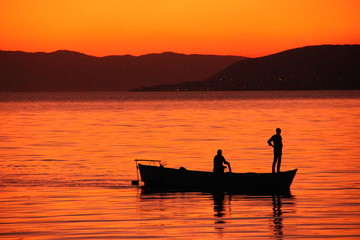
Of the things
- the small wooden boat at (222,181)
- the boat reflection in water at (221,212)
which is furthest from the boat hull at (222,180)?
the boat reflection in water at (221,212)

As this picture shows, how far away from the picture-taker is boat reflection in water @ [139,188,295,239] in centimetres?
2330

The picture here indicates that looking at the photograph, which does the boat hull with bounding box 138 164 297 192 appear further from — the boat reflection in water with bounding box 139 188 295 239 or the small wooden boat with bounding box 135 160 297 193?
the boat reflection in water with bounding box 139 188 295 239

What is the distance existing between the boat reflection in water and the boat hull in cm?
58

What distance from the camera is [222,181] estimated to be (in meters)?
33.1

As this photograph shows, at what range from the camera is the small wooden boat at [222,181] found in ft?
107

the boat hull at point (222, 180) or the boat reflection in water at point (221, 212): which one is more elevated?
the boat hull at point (222, 180)

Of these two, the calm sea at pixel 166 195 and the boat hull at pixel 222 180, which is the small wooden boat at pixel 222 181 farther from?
the calm sea at pixel 166 195

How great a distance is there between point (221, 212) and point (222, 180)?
5.92 metres

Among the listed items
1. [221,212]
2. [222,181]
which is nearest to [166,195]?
[222,181]

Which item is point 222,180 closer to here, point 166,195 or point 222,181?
point 222,181

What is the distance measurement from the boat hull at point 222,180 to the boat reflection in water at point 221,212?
1.89 feet

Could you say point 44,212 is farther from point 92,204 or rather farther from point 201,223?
point 201,223

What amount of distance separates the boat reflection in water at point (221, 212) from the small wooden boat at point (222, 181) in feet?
1.87

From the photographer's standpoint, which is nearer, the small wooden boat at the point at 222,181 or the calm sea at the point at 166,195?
the calm sea at the point at 166,195
